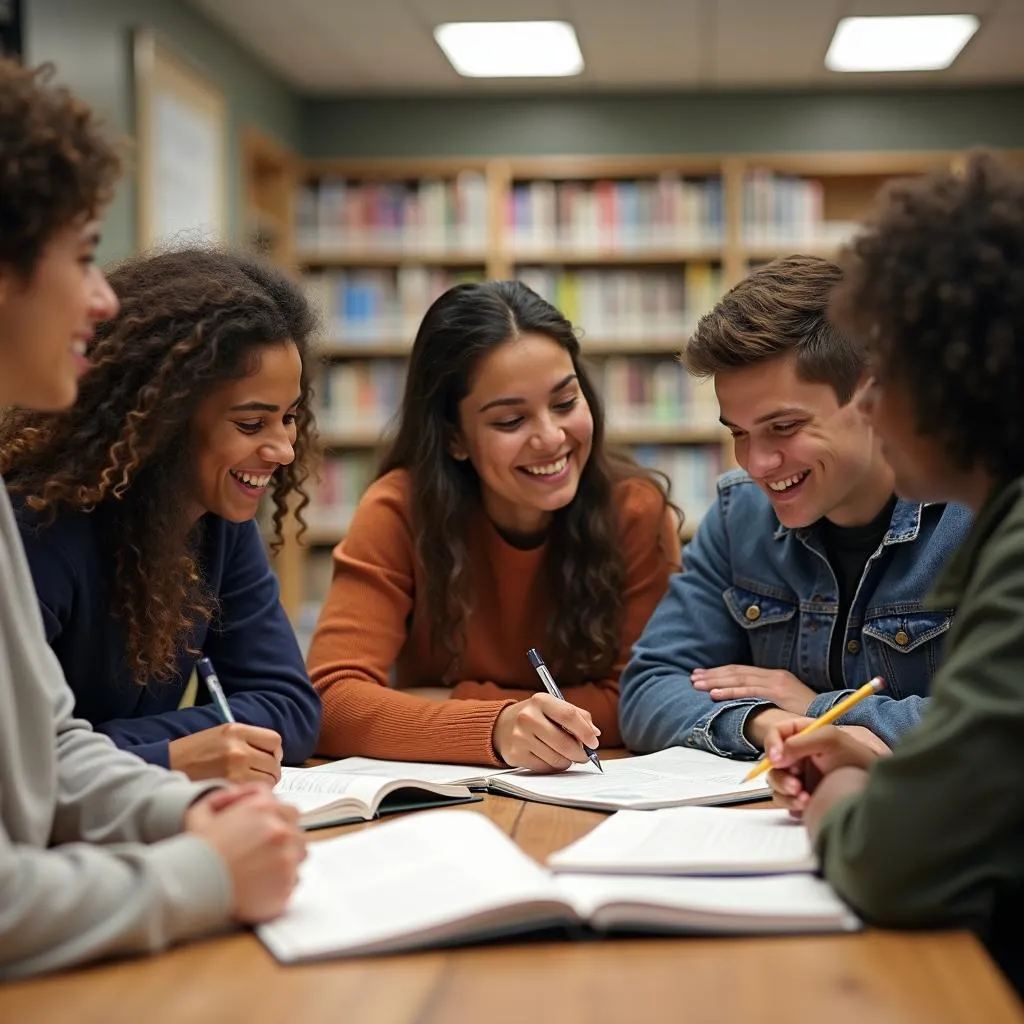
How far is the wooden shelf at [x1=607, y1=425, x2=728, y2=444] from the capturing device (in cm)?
614

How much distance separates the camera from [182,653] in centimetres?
180

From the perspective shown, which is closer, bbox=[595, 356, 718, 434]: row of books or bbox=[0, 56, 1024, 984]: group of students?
bbox=[0, 56, 1024, 984]: group of students

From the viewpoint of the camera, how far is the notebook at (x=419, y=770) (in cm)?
165

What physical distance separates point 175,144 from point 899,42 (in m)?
2.98

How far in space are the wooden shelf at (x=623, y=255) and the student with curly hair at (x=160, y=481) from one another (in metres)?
4.41

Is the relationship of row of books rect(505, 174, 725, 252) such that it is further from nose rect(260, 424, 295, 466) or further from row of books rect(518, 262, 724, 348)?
nose rect(260, 424, 295, 466)

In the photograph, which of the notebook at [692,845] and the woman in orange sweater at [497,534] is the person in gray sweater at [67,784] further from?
the woman in orange sweater at [497,534]

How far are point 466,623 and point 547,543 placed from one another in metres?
0.21

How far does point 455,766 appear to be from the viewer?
5.94ft

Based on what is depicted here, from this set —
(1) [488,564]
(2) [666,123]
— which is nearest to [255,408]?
(1) [488,564]

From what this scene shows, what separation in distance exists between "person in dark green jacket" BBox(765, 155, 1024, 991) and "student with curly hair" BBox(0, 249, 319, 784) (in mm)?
735

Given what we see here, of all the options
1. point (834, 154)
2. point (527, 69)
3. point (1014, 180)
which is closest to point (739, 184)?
point (834, 154)

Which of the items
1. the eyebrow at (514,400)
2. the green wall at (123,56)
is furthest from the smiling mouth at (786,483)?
the green wall at (123,56)

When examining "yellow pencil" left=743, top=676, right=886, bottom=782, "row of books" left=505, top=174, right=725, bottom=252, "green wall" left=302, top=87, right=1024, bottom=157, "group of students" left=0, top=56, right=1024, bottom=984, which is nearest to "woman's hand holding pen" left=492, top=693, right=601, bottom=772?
"group of students" left=0, top=56, right=1024, bottom=984
